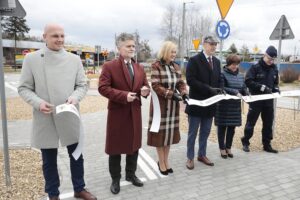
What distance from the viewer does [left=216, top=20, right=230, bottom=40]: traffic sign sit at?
6445 mm

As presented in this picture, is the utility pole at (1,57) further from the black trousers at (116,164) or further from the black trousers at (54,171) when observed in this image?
the black trousers at (116,164)

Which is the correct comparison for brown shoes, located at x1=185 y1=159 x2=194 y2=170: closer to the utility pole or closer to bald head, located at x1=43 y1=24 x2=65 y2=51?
the utility pole

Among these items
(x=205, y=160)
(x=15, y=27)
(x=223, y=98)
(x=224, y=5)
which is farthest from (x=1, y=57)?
(x=15, y=27)

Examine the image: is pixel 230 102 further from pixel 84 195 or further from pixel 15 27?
pixel 15 27

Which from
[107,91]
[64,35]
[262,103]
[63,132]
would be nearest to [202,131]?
[262,103]

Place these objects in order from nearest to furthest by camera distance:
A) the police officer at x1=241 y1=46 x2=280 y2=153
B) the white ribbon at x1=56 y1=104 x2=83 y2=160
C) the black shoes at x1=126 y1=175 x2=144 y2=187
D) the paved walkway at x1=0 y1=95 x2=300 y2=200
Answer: the white ribbon at x1=56 y1=104 x2=83 y2=160, the paved walkway at x1=0 y1=95 x2=300 y2=200, the black shoes at x1=126 y1=175 x2=144 y2=187, the police officer at x1=241 y1=46 x2=280 y2=153

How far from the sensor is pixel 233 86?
5125 millimetres

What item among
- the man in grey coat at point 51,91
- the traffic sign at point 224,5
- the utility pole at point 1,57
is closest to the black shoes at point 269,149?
the traffic sign at point 224,5

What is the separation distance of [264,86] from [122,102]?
9.94ft

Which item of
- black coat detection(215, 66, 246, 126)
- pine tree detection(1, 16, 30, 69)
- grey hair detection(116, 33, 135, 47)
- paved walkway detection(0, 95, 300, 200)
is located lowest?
paved walkway detection(0, 95, 300, 200)

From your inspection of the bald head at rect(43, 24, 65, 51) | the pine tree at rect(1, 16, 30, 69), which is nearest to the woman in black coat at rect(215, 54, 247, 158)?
the bald head at rect(43, 24, 65, 51)

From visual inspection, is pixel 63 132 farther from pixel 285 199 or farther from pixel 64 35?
pixel 285 199

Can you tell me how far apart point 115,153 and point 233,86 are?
2513mm

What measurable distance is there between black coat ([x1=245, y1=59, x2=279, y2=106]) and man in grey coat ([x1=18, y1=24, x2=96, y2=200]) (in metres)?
3.38
